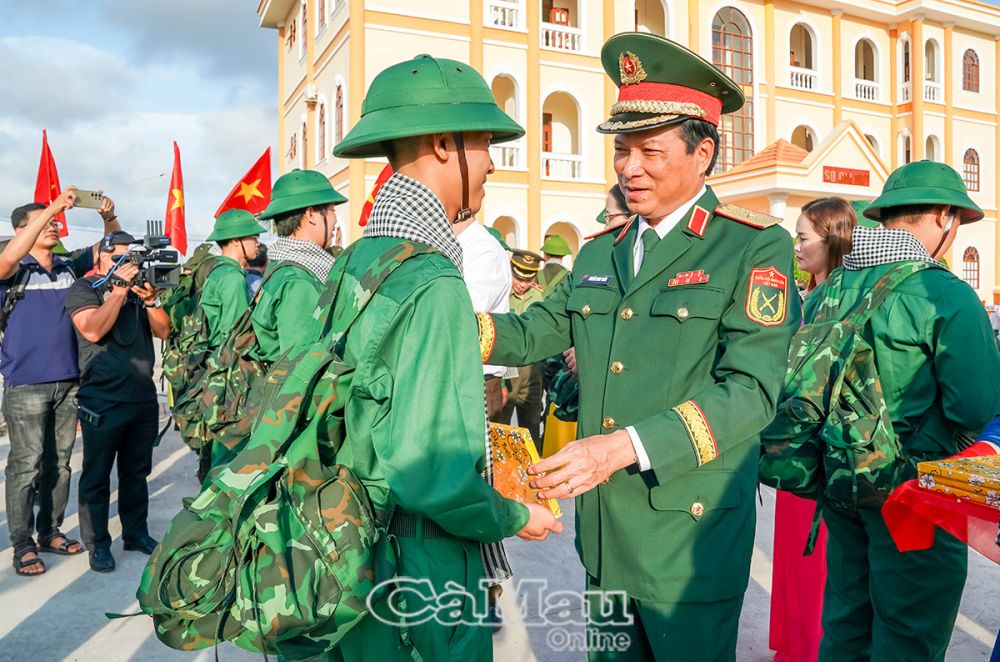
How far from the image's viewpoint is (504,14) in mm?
19406

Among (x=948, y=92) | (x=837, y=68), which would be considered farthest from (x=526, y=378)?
(x=948, y=92)

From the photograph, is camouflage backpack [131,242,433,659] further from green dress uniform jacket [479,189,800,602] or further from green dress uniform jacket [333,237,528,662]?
green dress uniform jacket [479,189,800,602]

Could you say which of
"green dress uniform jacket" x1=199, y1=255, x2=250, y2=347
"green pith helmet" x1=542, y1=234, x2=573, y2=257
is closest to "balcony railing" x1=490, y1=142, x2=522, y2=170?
"green pith helmet" x1=542, y1=234, x2=573, y2=257

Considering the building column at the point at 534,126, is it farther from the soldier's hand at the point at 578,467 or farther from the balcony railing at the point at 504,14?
the soldier's hand at the point at 578,467

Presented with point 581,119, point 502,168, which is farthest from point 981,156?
point 502,168

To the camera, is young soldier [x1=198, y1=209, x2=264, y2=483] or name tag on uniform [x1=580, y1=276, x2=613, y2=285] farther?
young soldier [x1=198, y1=209, x2=264, y2=483]

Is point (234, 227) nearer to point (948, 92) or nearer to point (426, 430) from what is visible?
point (426, 430)

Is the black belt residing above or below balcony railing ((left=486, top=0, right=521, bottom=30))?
below

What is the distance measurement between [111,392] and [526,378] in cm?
336

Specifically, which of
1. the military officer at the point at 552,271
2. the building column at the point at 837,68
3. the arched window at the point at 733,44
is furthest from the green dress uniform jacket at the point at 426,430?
the building column at the point at 837,68

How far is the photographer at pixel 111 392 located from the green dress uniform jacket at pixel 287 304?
163 centimetres

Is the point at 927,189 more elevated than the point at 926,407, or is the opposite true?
the point at 927,189

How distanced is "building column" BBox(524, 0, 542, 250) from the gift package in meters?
17.9

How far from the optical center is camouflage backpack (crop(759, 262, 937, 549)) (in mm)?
2520
